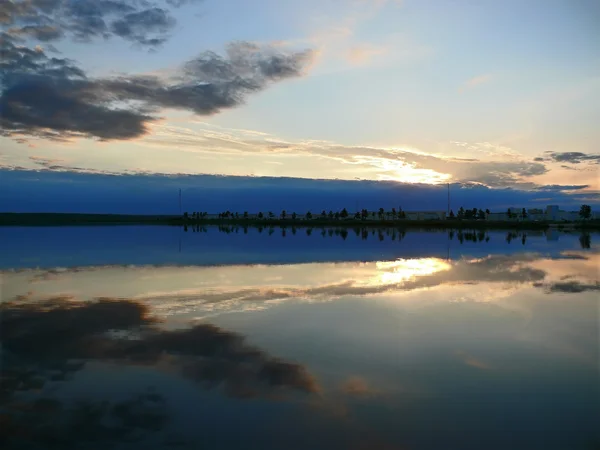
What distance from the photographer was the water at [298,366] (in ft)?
24.6

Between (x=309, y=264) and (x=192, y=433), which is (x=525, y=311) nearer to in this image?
(x=192, y=433)

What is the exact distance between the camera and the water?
24.6 feet

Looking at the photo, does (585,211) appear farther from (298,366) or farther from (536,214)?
(298,366)

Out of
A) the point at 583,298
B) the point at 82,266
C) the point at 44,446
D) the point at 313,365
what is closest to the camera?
the point at 44,446

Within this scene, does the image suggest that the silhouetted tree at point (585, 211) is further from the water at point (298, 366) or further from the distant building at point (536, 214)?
the water at point (298, 366)

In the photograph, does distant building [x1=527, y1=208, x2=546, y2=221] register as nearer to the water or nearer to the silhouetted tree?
the silhouetted tree

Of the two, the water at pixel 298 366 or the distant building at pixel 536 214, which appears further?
the distant building at pixel 536 214

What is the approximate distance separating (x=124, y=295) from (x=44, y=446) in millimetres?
12533

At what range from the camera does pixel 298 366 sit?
10.5 meters

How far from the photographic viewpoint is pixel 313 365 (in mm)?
10594

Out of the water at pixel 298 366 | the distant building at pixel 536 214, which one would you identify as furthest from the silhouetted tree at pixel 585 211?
the water at pixel 298 366

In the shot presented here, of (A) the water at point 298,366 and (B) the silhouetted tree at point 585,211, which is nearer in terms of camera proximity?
(A) the water at point 298,366

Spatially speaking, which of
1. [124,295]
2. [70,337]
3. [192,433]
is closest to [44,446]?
[192,433]

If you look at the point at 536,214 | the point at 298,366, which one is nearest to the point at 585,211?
the point at 536,214
